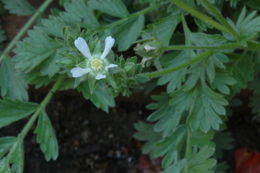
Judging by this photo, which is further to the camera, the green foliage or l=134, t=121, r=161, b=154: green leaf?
l=134, t=121, r=161, b=154: green leaf

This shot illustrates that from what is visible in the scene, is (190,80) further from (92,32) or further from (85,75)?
(85,75)

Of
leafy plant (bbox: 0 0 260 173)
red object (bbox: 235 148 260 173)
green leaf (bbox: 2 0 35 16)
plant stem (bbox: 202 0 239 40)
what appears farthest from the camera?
red object (bbox: 235 148 260 173)

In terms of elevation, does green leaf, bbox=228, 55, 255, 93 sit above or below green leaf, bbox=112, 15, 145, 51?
below

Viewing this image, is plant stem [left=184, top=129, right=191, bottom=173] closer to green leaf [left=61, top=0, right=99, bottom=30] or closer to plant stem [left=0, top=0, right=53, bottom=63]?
green leaf [left=61, top=0, right=99, bottom=30]

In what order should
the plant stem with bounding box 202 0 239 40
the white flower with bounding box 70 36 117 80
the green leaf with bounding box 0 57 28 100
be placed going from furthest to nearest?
the green leaf with bounding box 0 57 28 100
the plant stem with bounding box 202 0 239 40
the white flower with bounding box 70 36 117 80

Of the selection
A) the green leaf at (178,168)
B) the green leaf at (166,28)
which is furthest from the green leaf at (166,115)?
the green leaf at (166,28)

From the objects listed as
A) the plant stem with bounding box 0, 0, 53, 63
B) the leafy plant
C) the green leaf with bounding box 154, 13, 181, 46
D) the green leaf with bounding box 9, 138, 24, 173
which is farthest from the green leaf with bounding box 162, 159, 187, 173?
the plant stem with bounding box 0, 0, 53, 63

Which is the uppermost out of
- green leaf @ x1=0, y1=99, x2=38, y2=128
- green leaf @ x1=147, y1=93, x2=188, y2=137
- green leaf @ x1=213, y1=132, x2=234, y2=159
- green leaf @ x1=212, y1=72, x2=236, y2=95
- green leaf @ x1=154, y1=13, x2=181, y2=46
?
green leaf @ x1=154, y1=13, x2=181, y2=46

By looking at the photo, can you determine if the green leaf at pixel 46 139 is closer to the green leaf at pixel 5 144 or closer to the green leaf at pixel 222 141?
the green leaf at pixel 5 144
